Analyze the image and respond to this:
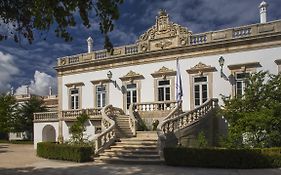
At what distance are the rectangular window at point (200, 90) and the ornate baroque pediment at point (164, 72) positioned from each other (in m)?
1.70

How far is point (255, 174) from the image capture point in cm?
1240

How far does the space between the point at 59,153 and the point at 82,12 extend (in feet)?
37.0

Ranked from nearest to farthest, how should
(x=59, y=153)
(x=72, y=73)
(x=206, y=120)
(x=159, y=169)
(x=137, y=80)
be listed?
(x=159, y=169) → (x=59, y=153) → (x=206, y=120) → (x=137, y=80) → (x=72, y=73)

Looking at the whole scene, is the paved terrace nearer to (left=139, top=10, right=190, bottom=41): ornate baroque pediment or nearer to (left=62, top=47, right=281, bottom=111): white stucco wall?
(left=62, top=47, right=281, bottom=111): white stucco wall

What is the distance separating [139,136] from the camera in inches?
809

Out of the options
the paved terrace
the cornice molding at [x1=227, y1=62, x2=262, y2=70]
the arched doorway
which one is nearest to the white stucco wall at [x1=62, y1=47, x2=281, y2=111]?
the cornice molding at [x1=227, y1=62, x2=262, y2=70]

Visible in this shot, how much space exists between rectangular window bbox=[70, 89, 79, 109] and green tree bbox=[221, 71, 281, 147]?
47.8 feet

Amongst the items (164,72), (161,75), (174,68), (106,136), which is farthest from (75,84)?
(106,136)

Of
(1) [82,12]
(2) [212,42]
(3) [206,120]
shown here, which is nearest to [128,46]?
(2) [212,42]

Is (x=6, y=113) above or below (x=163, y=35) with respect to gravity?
below

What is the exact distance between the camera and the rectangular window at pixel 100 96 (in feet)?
89.2

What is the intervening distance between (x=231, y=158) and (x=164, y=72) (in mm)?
11153

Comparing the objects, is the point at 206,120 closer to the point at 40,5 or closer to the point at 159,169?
the point at 159,169

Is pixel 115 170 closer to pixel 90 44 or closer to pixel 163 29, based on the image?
pixel 163 29
